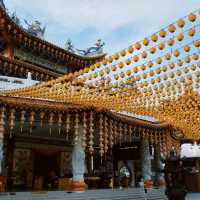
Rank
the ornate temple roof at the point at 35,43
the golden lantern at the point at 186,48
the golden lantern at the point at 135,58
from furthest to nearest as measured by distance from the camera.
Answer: the ornate temple roof at the point at 35,43
the golden lantern at the point at 135,58
the golden lantern at the point at 186,48

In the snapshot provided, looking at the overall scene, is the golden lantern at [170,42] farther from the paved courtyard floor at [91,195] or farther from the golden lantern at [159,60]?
the paved courtyard floor at [91,195]

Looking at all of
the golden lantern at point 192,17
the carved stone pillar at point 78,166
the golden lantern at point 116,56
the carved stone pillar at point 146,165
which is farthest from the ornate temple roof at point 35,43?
the golden lantern at point 192,17

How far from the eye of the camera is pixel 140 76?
21.6ft

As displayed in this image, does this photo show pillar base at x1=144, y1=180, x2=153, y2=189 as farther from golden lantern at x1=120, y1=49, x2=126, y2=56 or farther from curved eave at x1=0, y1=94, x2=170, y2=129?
golden lantern at x1=120, y1=49, x2=126, y2=56

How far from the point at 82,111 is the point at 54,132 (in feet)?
12.2

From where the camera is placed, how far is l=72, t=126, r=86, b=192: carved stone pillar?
34.3 ft

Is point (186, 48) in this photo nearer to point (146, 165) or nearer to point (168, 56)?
point (168, 56)

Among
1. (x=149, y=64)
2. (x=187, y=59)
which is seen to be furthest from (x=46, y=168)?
(x=187, y=59)

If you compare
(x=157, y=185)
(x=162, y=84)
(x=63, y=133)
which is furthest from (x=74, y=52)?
(x=162, y=84)

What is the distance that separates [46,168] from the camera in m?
14.7

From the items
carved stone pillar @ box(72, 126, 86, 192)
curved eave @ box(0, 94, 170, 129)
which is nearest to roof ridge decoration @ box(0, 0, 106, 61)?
curved eave @ box(0, 94, 170, 129)

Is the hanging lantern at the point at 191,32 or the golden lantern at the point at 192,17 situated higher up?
the golden lantern at the point at 192,17

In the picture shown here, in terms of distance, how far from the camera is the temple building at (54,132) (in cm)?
1047

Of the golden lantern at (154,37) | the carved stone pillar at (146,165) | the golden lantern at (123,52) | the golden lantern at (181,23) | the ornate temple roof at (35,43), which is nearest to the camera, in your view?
the golden lantern at (181,23)
